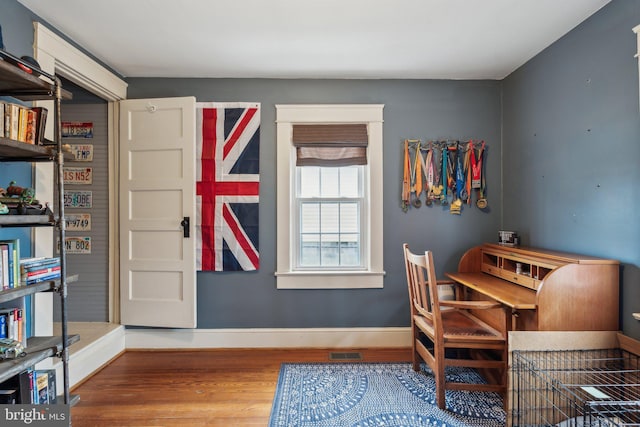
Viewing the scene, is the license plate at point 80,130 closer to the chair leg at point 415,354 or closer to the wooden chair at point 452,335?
the wooden chair at point 452,335

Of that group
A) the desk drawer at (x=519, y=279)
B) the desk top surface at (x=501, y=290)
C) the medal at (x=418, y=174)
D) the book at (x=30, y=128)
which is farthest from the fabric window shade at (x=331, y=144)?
the book at (x=30, y=128)

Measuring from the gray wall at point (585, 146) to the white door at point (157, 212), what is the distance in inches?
111

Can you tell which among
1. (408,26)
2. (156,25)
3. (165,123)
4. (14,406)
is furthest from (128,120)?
(408,26)

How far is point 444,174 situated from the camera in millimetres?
3076

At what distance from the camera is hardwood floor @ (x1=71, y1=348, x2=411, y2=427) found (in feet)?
6.82

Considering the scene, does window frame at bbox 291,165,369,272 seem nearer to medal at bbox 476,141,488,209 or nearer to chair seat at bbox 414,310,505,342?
chair seat at bbox 414,310,505,342

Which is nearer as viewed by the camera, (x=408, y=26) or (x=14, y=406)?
(x=14, y=406)

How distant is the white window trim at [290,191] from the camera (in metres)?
3.08

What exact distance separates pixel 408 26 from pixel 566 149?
1393mm

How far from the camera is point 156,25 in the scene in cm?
228

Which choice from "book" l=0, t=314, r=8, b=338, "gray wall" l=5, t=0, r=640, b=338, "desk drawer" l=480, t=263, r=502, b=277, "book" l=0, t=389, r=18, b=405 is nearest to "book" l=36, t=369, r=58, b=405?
"book" l=0, t=389, r=18, b=405

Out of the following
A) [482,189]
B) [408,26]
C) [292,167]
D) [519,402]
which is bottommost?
[519,402]

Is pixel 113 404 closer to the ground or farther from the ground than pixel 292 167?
closer to the ground

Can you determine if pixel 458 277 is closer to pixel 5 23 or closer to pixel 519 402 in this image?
pixel 519 402
